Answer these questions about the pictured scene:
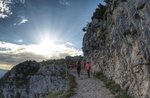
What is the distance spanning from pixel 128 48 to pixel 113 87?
6534 mm

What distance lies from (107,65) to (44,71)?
83.0ft

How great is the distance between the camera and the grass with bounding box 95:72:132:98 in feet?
118

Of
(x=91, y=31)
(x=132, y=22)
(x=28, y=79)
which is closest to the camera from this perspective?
(x=132, y=22)

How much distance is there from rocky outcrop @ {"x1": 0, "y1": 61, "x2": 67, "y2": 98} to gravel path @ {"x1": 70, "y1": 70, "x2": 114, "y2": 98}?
40.4ft

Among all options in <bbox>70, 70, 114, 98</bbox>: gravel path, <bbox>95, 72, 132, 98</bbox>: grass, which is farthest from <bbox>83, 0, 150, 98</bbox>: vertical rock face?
<bbox>70, 70, 114, 98</bbox>: gravel path

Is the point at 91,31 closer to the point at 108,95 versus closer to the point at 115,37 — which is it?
the point at 115,37

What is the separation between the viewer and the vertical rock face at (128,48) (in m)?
29.2

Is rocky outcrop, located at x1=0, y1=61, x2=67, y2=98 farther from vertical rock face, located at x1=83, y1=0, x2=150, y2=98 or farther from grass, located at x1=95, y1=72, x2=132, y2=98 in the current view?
vertical rock face, located at x1=83, y1=0, x2=150, y2=98

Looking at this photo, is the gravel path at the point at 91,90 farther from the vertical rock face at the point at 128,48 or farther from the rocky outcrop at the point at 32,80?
the rocky outcrop at the point at 32,80

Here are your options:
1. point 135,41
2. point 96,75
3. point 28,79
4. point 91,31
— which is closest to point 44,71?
point 28,79

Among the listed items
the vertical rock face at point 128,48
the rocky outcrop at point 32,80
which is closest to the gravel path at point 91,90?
the vertical rock face at point 128,48

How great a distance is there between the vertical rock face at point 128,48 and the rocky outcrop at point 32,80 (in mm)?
11990

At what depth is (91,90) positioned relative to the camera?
41406 millimetres

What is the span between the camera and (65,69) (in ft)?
219
